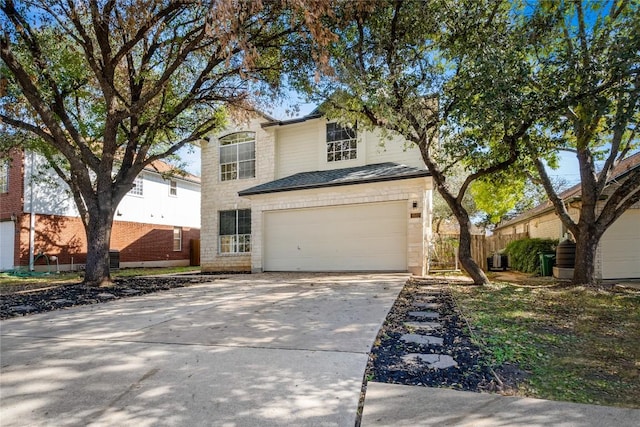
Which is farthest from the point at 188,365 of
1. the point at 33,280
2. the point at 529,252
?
the point at 529,252

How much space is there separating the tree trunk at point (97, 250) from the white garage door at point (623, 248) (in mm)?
14896

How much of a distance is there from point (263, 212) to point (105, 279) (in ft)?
19.9

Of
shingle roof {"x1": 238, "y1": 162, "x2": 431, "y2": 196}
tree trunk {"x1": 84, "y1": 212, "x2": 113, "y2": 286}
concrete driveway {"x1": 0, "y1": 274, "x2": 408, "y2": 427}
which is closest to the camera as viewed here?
concrete driveway {"x1": 0, "y1": 274, "x2": 408, "y2": 427}

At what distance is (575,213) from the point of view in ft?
44.3

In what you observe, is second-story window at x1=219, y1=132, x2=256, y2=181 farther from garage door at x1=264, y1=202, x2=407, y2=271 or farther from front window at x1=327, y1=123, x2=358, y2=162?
front window at x1=327, y1=123, x2=358, y2=162

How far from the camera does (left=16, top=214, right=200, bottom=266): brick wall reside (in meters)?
17.3

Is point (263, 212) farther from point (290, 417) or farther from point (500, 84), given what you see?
point (290, 417)

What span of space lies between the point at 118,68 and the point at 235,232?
7519 millimetres

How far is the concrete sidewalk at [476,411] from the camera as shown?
2451 mm

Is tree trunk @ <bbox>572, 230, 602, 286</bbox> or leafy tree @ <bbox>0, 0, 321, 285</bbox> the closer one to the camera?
leafy tree @ <bbox>0, 0, 321, 285</bbox>

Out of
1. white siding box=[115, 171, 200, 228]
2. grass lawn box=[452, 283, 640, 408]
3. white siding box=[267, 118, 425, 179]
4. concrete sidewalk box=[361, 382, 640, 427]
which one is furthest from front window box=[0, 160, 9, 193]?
concrete sidewalk box=[361, 382, 640, 427]

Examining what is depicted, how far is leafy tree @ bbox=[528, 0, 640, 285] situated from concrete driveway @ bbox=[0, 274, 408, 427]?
4794 mm

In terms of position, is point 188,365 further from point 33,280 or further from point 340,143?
point 33,280

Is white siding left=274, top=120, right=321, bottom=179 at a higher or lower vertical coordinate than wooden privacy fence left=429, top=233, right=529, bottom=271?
higher
